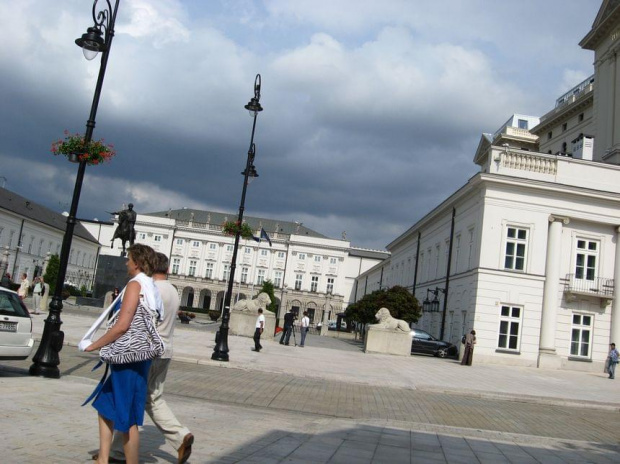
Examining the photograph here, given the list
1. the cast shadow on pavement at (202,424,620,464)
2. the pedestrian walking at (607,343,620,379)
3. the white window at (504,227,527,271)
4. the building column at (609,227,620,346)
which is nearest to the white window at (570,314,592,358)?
the building column at (609,227,620,346)

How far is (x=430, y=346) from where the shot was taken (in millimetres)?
34094

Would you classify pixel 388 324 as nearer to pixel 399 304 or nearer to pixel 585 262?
pixel 399 304

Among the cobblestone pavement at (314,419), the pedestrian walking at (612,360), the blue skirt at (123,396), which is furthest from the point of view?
the pedestrian walking at (612,360)

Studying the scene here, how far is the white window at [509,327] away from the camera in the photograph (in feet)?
106

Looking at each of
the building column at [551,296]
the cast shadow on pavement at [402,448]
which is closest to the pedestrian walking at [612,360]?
the building column at [551,296]

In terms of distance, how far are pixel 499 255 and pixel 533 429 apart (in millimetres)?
22797

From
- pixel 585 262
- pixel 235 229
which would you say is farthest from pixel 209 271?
pixel 235 229

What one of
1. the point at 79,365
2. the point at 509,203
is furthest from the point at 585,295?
the point at 79,365

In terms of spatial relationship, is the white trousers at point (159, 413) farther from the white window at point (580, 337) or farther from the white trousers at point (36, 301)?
the white window at point (580, 337)

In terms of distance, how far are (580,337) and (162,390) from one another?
32.2 meters

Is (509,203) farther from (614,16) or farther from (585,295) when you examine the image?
(614,16)

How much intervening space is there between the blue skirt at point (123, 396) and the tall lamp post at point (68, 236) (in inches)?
229

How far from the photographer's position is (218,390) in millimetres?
12211

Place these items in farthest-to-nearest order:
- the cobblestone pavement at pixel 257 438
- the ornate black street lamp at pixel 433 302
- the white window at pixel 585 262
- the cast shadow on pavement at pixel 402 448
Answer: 1. the ornate black street lamp at pixel 433 302
2. the white window at pixel 585 262
3. the cast shadow on pavement at pixel 402 448
4. the cobblestone pavement at pixel 257 438
